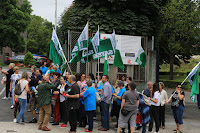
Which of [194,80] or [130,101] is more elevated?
[194,80]

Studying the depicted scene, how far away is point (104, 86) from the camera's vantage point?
9.20 metres

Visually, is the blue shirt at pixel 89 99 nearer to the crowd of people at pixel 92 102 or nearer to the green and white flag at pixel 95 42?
the crowd of people at pixel 92 102

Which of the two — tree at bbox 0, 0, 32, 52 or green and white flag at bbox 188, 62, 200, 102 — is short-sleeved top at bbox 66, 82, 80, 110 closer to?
green and white flag at bbox 188, 62, 200, 102

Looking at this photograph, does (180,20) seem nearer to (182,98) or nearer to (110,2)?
(110,2)

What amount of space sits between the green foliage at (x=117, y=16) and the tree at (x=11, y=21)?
26359mm

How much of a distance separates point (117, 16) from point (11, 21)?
1119 inches

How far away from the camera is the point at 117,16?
53.9 feet

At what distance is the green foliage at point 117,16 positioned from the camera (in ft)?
53.4

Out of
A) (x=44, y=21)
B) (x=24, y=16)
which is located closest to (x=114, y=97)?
(x=24, y=16)

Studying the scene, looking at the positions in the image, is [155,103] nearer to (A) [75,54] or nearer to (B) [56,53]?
(A) [75,54]

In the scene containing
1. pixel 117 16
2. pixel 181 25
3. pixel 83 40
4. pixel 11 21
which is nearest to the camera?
pixel 83 40

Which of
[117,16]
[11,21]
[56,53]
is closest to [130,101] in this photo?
[56,53]

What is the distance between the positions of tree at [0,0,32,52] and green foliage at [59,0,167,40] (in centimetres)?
2636

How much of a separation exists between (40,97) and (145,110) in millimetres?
3353
